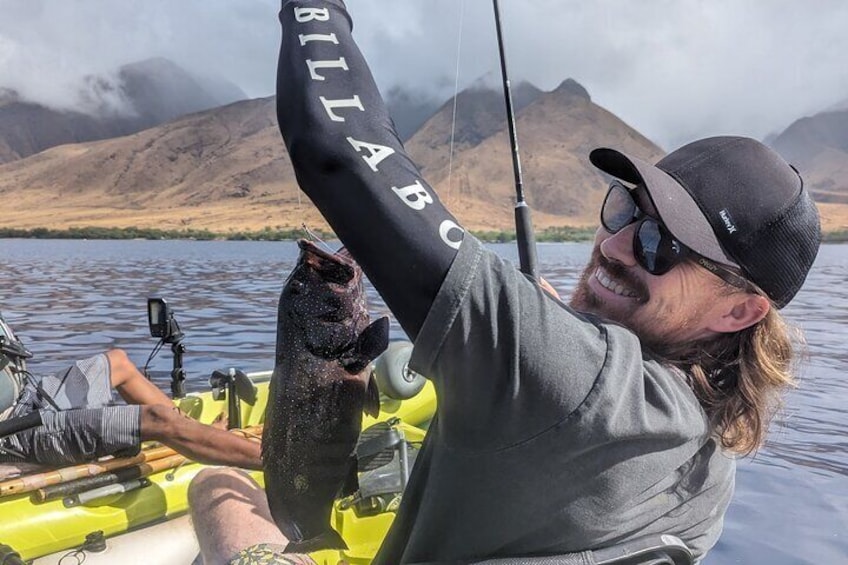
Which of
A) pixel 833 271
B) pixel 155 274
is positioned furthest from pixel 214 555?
pixel 833 271

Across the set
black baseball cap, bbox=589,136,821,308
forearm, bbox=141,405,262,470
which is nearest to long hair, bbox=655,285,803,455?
black baseball cap, bbox=589,136,821,308

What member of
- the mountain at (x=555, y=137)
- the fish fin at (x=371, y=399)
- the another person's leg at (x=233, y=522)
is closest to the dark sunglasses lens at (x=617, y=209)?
the fish fin at (x=371, y=399)

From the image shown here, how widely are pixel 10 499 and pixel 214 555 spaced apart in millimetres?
2256

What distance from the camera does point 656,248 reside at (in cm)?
176

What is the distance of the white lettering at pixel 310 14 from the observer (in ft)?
5.03

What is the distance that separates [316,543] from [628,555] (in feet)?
3.77

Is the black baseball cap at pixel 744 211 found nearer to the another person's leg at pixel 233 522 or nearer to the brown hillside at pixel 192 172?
the another person's leg at pixel 233 522

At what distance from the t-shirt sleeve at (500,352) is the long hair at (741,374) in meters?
0.52

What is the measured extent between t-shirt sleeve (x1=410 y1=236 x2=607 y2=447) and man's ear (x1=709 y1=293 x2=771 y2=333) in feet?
1.96

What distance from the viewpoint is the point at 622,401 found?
1372 mm

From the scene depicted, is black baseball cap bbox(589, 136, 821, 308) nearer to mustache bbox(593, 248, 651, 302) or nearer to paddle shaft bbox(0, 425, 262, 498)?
mustache bbox(593, 248, 651, 302)

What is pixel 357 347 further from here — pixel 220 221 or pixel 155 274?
pixel 220 221

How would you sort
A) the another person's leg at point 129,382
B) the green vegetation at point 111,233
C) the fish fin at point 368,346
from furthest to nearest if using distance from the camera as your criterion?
the green vegetation at point 111,233, the another person's leg at point 129,382, the fish fin at point 368,346

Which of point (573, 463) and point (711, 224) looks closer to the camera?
point (573, 463)
